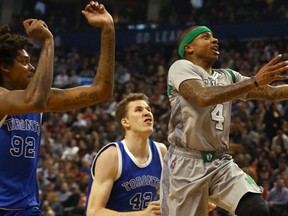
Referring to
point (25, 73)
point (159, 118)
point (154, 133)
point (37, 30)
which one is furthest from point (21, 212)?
point (159, 118)

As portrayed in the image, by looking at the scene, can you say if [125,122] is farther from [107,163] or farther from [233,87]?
[233,87]

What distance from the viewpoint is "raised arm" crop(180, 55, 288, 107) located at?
477 cm

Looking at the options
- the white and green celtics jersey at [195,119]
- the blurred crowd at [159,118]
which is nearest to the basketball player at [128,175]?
the white and green celtics jersey at [195,119]

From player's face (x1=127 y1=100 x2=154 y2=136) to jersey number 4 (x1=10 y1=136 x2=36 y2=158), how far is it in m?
1.90

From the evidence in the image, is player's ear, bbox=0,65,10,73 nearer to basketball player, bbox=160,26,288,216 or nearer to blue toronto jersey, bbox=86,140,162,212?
basketball player, bbox=160,26,288,216

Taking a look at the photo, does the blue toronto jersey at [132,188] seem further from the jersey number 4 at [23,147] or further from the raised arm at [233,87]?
the jersey number 4 at [23,147]

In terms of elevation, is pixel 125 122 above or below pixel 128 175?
above

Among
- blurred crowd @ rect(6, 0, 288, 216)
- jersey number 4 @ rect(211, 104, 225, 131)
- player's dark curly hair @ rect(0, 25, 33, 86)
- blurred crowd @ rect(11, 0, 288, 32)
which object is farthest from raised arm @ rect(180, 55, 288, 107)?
blurred crowd @ rect(11, 0, 288, 32)

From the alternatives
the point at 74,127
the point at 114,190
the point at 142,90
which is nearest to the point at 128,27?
the point at 142,90

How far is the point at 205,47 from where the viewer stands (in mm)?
5457

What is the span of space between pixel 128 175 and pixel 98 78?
5.99 feet

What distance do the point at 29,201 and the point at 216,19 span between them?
18.9 meters

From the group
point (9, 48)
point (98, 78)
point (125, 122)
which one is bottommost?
point (125, 122)

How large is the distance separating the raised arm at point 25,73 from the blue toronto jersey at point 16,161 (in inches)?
9.4
